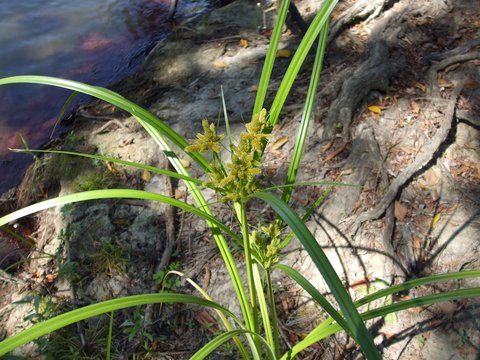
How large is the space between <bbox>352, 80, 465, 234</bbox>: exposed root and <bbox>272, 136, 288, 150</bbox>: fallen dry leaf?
2.58 feet

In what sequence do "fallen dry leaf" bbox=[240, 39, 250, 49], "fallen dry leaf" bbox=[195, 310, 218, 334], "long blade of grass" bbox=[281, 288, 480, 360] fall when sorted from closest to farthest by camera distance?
"long blade of grass" bbox=[281, 288, 480, 360] < "fallen dry leaf" bbox=[195, 310, 218, 334] < "fallen dry leaf" bbox=[240, 39, 250, 49]

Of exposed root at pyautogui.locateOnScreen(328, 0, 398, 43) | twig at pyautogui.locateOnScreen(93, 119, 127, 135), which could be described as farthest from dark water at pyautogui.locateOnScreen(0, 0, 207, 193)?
exposed root at pyautogui.locateOnScreen(328, 0, 398, 43)

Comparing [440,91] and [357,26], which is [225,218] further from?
[357,26]

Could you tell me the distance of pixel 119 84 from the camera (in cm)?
400

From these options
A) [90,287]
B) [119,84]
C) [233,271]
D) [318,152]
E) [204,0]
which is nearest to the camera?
[233,271]

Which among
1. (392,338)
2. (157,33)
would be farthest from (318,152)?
(157,33)

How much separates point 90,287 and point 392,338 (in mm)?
1687

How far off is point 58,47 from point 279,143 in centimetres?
385

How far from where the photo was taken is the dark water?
406 centimetres

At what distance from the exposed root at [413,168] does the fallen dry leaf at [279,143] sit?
31.0 inches

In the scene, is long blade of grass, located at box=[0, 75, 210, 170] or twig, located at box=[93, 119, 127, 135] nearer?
long blade of grass, located at box=[0, 75, 210, 170]

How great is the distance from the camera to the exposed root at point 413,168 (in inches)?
83.0

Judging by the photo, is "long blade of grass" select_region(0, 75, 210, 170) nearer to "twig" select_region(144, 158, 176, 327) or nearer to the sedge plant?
the sedge plant

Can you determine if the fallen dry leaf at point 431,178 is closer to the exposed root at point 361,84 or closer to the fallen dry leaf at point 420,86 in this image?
the exposed root at point 361,84
